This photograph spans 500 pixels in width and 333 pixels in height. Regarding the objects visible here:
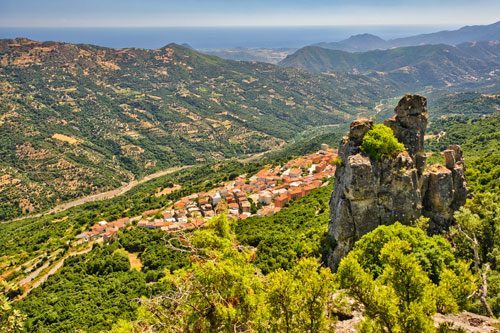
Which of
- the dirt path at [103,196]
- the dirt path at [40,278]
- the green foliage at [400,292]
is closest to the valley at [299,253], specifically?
the green foliage at [400,292]

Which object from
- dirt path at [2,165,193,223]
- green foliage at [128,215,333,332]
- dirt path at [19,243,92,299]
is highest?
green foliage at [128,215,333,332]

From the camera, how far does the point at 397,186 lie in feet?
90.5

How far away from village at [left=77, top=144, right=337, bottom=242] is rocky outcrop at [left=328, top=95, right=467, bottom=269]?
1173 inches

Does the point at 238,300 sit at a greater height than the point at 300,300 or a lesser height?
lesser

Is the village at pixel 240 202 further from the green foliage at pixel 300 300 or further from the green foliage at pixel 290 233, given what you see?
the green foliage at pixel 300 300

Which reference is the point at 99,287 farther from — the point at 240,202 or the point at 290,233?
the point at 240,202

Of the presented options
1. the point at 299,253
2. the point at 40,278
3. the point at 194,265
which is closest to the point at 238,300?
the point at 194,265

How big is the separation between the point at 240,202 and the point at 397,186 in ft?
157

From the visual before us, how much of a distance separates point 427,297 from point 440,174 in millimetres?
17941

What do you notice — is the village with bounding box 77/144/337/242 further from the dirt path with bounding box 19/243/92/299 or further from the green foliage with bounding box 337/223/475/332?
the green foliage with bounding box 337/223/475/332

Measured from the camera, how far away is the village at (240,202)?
2591 inches

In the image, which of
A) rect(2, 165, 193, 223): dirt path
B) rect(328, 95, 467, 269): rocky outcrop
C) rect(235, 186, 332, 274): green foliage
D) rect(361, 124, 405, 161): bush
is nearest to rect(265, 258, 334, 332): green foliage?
rect(235, 186, 332, 274): green foliage

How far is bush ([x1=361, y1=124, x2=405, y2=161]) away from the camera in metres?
28.1

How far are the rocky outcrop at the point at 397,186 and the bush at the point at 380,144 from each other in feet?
1.64
